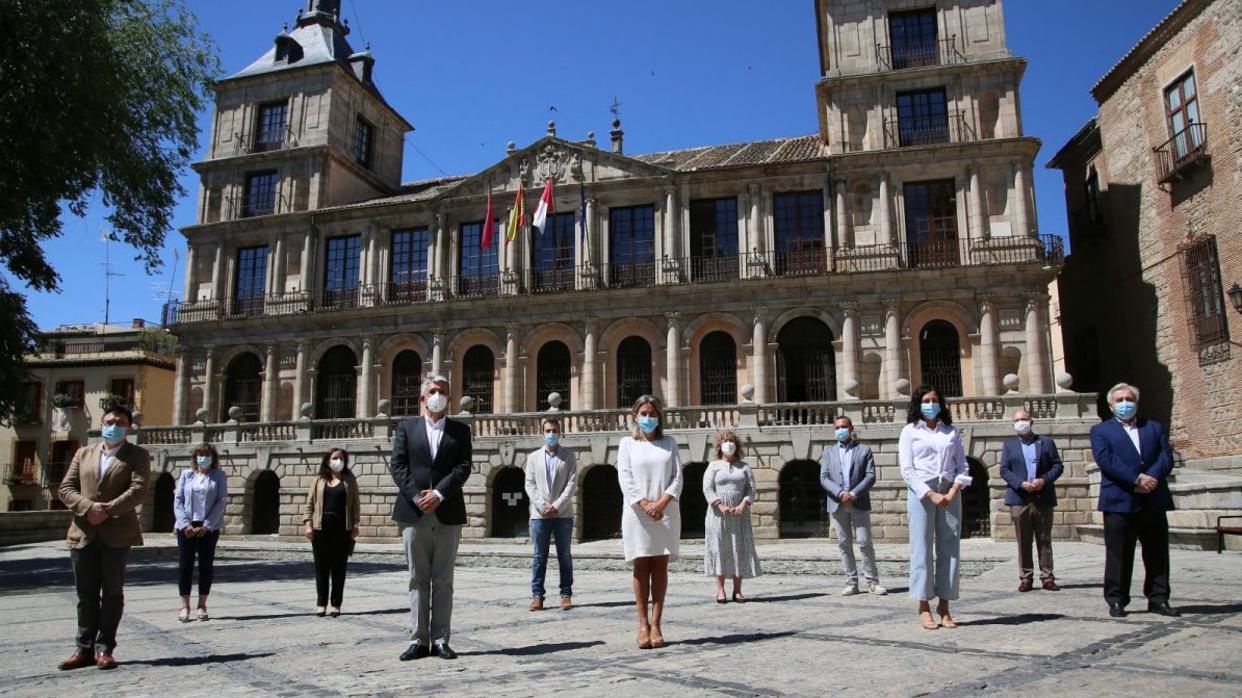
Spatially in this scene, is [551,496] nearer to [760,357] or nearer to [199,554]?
[199,554]

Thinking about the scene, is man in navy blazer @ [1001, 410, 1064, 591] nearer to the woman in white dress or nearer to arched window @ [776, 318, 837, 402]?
the woman in white dress

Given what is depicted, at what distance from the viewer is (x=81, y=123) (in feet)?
Answer: 52.2

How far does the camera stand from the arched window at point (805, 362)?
26078mm

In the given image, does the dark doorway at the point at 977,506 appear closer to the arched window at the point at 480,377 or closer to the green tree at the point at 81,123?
the arched window at the point at 480,377

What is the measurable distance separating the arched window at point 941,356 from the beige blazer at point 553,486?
18.4m

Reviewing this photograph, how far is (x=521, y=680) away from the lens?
5141mm

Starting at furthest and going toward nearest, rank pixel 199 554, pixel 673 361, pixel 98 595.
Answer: pixel 673 361 < pixel 199 554 < pixel 98 595

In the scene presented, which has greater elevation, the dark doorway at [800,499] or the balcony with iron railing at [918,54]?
the balcony with iron railing at [918,54]

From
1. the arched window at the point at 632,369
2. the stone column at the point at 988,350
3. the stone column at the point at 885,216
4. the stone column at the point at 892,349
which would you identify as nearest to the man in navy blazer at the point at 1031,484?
the stone column at the point at 892,349

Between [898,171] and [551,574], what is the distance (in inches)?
723

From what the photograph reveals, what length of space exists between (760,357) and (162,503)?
1991 centimetres

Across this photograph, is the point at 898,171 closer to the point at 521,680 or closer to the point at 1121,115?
the point at 1121,115

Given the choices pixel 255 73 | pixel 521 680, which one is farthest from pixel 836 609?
pixel 255 73

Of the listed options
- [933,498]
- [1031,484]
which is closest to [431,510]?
[933,498]
